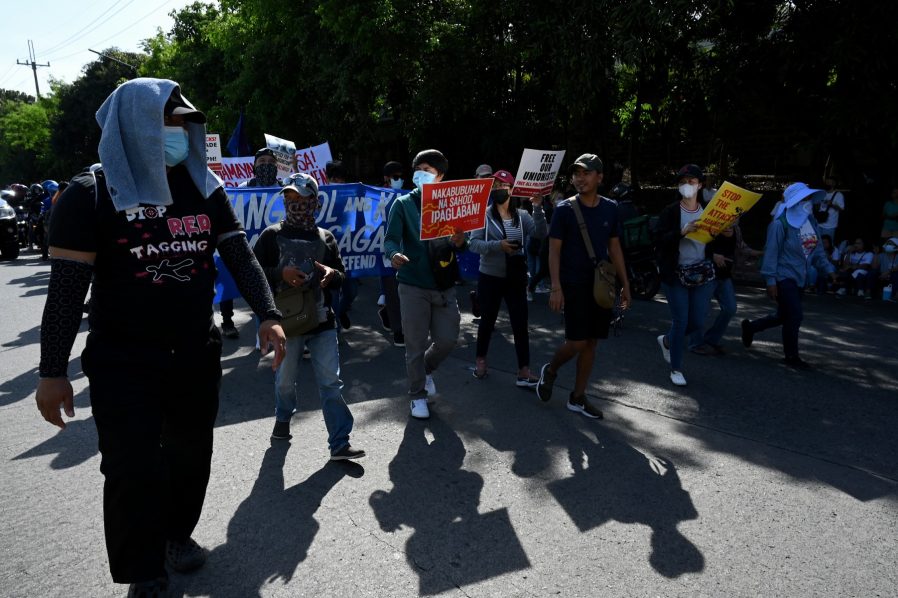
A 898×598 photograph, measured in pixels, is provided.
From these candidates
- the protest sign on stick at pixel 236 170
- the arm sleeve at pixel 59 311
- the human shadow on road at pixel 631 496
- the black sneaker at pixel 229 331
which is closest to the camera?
the arm sleeve at pixel 59 311

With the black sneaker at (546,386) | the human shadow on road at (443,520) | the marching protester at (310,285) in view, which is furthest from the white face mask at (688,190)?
the marching protester at (310,285)

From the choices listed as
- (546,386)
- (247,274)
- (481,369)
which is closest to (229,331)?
(481,369)

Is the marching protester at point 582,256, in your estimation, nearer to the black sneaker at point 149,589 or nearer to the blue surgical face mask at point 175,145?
the blue surgical face mask at point 175,145

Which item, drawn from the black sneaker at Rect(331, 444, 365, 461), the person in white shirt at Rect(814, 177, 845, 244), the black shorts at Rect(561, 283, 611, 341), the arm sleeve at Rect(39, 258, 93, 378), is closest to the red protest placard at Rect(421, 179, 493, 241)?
the black shorts at Rect(561, 283, 611, 341)

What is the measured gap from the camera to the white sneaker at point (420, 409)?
5.29 m

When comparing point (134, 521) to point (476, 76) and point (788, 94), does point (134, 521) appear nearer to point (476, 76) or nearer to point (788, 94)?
point (788, 94)

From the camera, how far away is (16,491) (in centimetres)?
414

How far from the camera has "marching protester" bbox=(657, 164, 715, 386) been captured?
611cm

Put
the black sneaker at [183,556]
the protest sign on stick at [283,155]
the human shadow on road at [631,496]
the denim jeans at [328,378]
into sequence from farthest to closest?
the protest sign on stick at [283,155], the denim jeans at [328,378], the human shadow on road at [631,496], the black sneaker at [183,556]

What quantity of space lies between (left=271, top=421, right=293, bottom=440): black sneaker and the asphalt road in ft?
0.22

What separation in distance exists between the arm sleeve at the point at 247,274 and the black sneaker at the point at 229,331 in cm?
499

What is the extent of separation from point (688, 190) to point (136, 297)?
15.3 ft

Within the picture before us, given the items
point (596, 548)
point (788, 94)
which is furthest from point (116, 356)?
point (788, 94)

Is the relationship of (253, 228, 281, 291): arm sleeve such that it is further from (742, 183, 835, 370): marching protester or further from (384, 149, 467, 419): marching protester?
(742, 183, 835, 370): marching protester
